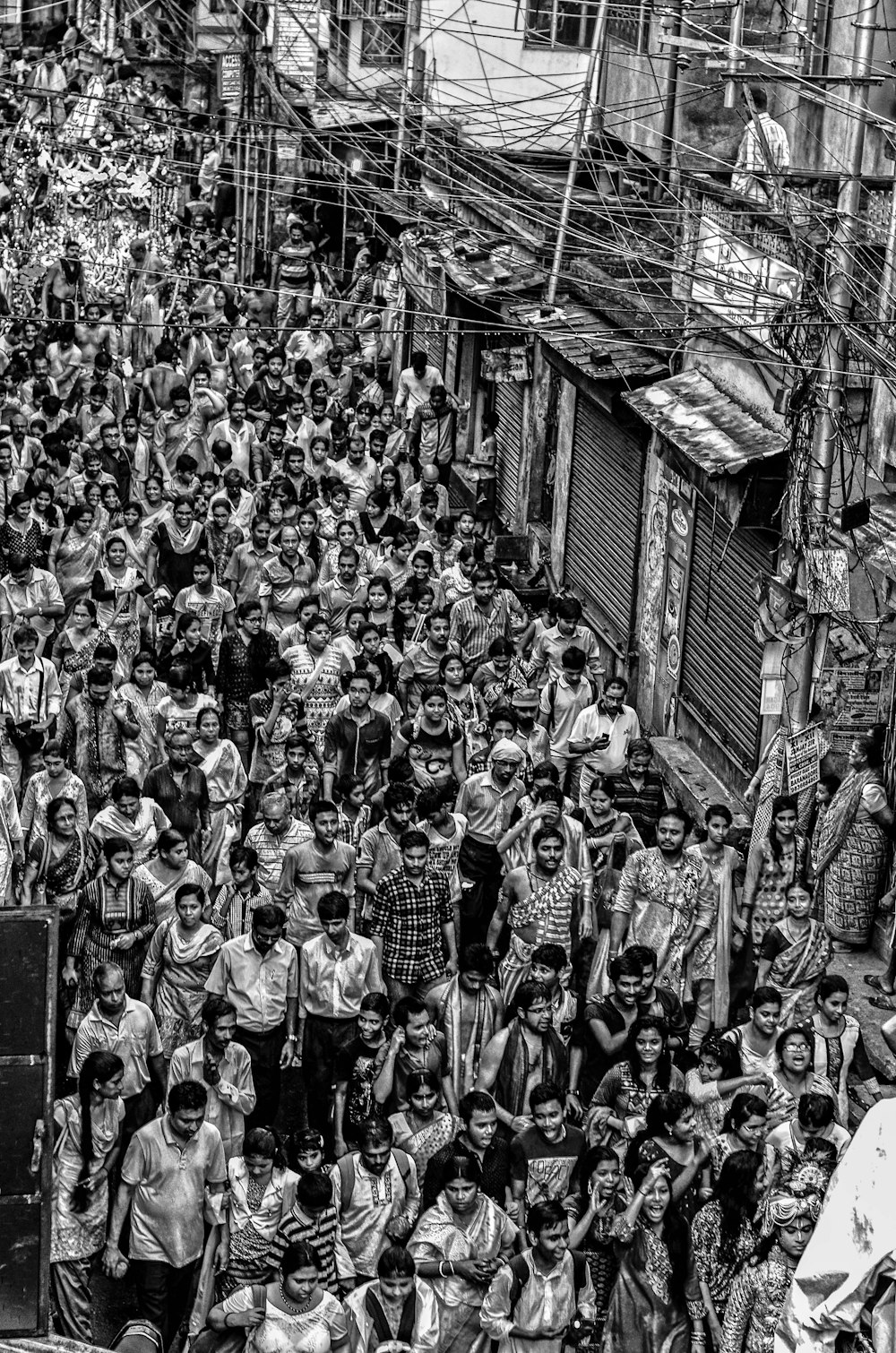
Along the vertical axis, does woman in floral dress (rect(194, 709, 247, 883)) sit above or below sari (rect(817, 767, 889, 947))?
above

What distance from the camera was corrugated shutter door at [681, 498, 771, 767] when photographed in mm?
13711

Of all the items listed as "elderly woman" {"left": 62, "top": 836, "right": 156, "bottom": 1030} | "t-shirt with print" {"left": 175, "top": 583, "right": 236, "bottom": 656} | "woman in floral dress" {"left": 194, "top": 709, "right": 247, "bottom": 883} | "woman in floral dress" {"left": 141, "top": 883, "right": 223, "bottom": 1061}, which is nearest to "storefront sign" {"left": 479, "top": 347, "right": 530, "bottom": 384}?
"t-shirt with print" {"left": 175, "top": 583, "right": 236, "bottom": 656}

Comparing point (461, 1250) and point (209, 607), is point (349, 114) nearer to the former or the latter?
point (209, 607)

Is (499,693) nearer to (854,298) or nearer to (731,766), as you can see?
(731,766)

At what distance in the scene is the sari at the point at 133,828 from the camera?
10.2 meters

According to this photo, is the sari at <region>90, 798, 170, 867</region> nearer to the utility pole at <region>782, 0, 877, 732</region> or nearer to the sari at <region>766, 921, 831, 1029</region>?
the sari at <region>766, 921, 831, 1029</region>

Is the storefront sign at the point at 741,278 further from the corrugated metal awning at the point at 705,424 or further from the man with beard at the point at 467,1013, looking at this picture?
the man with beard at the point at 467,1013

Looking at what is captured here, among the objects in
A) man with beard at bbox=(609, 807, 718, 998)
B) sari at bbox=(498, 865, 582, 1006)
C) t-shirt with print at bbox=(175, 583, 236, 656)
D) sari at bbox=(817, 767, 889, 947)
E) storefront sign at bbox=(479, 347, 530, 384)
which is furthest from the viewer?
storefront sign at bbox=(479, 347, 530, 384)

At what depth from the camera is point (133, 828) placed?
33.6ft

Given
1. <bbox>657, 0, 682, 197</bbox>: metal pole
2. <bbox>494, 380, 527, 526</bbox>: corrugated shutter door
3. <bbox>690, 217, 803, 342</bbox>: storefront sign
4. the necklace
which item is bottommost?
<bbox>494, 380, 527, 526</bbox>: corrugated shutter door

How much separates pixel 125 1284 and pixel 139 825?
237 centimetres

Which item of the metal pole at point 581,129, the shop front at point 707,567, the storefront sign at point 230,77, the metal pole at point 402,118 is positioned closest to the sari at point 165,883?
the shop front at point 707,567

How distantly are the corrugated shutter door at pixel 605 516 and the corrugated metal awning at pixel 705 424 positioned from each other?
169 cm

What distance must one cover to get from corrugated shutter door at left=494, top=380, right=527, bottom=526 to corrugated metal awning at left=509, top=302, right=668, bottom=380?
3.11 m
